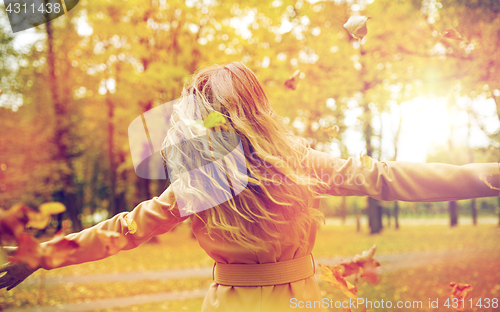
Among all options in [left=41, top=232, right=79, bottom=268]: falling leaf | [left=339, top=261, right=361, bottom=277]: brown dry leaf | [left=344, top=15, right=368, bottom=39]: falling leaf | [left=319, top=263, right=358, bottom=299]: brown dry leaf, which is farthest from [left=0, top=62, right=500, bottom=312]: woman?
[left=344, top=15, right=368, bottom=39]: falling leaf

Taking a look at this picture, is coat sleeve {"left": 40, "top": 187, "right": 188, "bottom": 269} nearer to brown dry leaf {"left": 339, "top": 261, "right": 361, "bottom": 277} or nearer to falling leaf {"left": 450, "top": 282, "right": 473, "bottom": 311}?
brown dry leaf {"left": 339, "top": 261, "right": 361, "bottom": 277}

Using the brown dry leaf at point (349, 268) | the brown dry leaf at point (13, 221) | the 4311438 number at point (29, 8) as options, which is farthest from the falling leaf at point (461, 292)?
the 4311438 number at point (29, 8)

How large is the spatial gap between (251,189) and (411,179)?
2.09 ft

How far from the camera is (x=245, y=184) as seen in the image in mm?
1259

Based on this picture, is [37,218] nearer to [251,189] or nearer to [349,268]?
[251,189]

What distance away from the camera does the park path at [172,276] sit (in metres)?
4.92

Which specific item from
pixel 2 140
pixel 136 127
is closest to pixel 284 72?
pixel 136 127

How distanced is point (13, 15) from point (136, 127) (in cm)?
318

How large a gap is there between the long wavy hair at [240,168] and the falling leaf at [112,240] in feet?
0.87

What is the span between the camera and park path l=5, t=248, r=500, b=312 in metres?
4.92

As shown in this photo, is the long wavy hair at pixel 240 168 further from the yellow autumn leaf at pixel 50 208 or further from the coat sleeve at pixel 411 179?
the yellow autumn leaf at pixel 50 208

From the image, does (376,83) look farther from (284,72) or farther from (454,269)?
(454,269)

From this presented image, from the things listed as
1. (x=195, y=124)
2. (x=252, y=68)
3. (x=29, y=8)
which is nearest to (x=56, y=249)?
(x=195, y=124)

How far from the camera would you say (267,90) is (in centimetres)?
154
